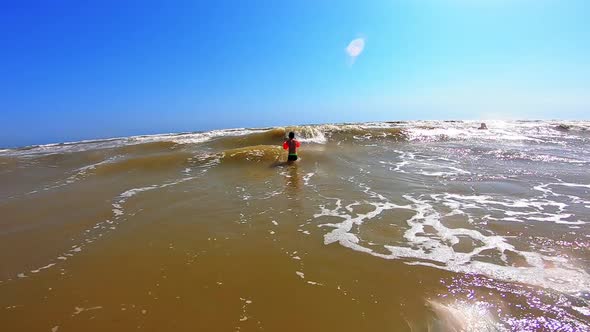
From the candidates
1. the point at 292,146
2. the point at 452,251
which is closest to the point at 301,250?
the point at 452,251

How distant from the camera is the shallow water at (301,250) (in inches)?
159

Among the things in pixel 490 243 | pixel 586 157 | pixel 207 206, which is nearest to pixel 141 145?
pixel 207 206

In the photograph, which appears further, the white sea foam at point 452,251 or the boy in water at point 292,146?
the boy in water at point 292,146

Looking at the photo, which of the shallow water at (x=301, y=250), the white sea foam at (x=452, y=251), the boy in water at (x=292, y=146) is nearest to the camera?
the shallow water at (x=301, y=250)

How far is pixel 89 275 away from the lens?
511 cm

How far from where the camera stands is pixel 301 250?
19.1 feet

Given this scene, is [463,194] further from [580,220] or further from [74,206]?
[74,206]

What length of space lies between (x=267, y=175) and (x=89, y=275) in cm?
762

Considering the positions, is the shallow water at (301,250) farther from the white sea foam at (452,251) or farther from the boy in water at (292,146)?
the boy in water at (292,146)

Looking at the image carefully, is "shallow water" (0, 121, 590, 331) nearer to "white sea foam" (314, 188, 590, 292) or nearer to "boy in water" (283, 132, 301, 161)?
"white sea foam" (314, 188, 590, 292)

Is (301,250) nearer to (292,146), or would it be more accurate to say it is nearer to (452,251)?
(452,251)

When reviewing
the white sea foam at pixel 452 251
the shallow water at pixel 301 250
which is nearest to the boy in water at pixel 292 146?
the shallow water at pixel 301 250

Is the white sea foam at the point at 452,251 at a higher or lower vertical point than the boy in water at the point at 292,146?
lower

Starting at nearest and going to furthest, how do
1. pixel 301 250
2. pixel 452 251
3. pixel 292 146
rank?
pixel 452 251 → pixel 301 250 → pixel 292 146
